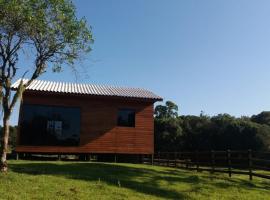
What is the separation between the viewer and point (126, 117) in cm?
2858

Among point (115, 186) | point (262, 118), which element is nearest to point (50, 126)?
point (115, 186)

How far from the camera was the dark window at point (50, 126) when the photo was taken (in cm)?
2597

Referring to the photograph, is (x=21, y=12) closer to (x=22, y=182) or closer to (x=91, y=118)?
(x=22, y=182)

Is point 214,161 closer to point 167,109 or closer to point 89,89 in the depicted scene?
point 89,89

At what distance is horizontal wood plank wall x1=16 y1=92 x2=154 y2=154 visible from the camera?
2684 centimetres

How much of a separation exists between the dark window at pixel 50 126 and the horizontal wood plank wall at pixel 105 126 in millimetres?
346

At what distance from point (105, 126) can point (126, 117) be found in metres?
1.77

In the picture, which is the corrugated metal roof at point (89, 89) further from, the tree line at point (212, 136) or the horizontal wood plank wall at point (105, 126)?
the tree line at point (212, 136)

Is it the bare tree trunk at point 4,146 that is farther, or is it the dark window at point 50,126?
the dark window at point 50,126

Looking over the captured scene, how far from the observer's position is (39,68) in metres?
17.7

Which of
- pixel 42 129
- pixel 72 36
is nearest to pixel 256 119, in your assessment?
pixel 42 129

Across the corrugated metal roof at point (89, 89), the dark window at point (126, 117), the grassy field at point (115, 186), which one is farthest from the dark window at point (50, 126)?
the grassy field at point (115, 186)

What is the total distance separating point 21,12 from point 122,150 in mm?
14354

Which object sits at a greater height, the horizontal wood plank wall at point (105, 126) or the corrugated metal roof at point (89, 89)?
the corrugated metal roof at point (89, 89)
